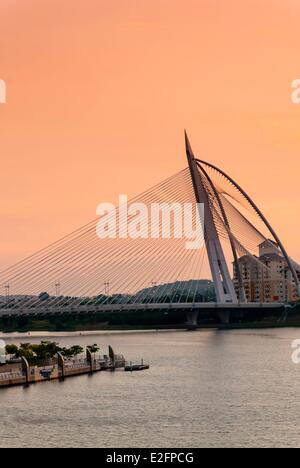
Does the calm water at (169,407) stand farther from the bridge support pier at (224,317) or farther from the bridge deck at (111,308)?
the bridge support pier at (224,317)

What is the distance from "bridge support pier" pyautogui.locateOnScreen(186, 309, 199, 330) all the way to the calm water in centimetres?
4668

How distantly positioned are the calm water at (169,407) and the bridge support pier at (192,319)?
46.7 metres

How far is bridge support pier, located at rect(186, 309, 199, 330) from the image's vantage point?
433 ft

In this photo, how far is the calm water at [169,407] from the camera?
47.2 metres

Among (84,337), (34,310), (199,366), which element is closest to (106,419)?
(199,366)

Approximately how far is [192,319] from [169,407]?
7751 centimetres

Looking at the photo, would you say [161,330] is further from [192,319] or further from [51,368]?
[51,368]

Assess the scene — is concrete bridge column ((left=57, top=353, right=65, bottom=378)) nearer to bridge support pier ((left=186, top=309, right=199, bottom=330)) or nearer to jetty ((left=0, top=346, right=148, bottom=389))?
jetty ((left=0, top=346, right=148, bottom=389))

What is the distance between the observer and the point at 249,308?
440 ft

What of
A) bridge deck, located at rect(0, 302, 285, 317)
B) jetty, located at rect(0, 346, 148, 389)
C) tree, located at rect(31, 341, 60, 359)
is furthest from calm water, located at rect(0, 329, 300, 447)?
bridge deck, located at rect(0, 302, 285, 317)

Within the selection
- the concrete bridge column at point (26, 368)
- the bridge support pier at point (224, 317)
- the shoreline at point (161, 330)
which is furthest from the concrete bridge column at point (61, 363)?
A: the bridge support pier at point (224, 317)
